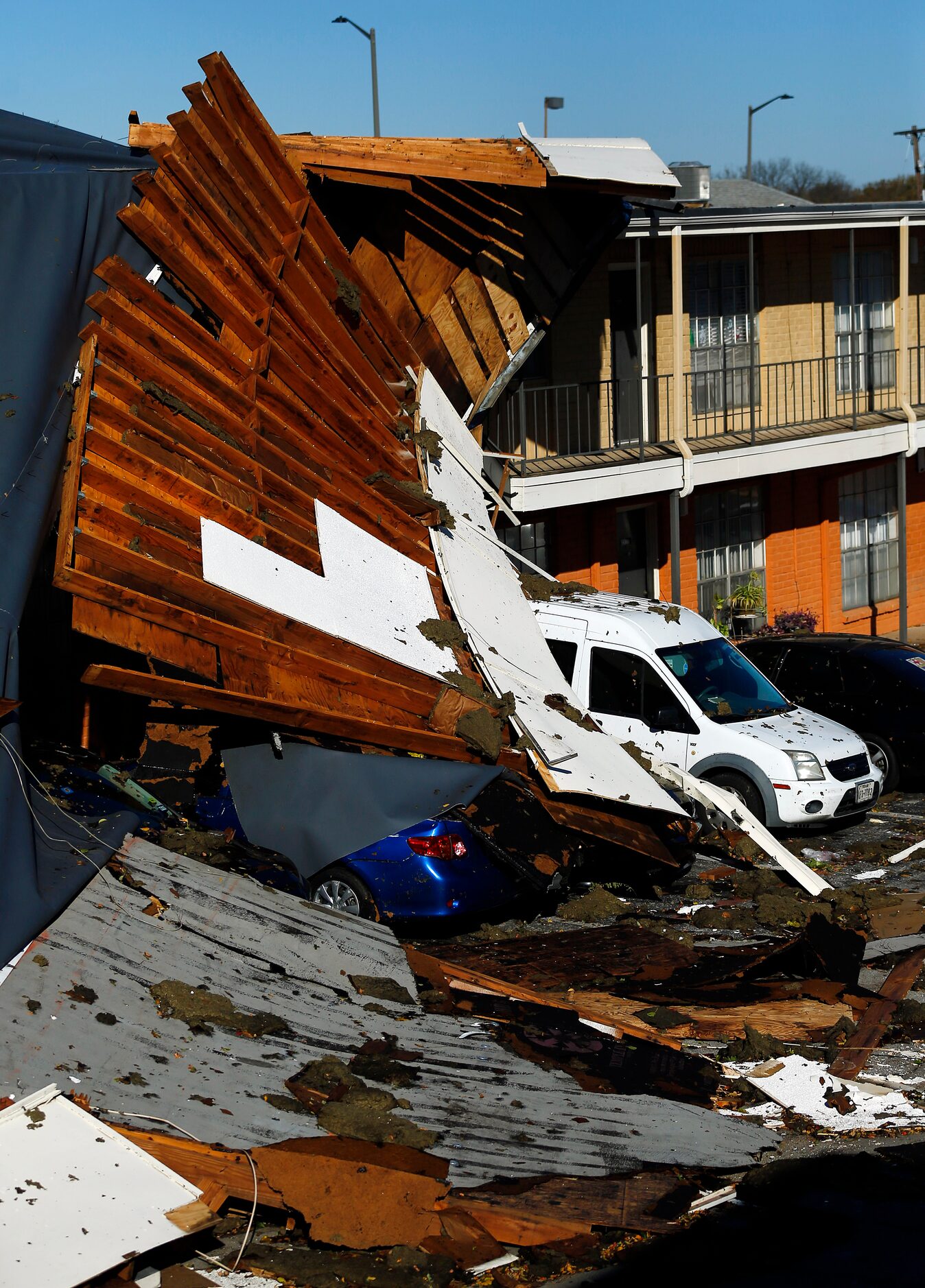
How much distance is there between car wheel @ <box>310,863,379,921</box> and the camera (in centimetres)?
854

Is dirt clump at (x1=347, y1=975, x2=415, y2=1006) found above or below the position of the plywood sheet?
below

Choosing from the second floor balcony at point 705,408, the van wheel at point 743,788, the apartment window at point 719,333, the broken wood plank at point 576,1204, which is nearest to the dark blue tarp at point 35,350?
the broken wood plank at point 576,1204

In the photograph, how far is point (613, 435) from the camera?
1711cm

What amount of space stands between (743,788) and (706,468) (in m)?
6.85

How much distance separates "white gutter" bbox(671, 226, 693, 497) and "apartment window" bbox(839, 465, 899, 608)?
5.68 meters

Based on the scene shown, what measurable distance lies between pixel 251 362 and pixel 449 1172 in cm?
649

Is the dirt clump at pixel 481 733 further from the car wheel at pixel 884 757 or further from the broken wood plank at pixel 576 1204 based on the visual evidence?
the car wheel at pixel 884 757

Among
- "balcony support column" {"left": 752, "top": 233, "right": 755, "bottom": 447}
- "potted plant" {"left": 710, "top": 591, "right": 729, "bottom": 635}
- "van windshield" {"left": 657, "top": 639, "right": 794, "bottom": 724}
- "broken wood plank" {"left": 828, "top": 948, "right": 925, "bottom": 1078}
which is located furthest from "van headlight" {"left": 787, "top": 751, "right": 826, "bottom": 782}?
"potted plant" {"left": 710, "top": 591, "right": 729, "bottom": 635}

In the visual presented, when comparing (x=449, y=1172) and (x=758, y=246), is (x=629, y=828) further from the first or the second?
(x=758, y=246)

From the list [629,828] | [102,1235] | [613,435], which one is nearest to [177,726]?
[629,828]

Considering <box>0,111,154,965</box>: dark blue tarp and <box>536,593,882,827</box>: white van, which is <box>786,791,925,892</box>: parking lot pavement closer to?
<box>536,593,882,827</box>: white van

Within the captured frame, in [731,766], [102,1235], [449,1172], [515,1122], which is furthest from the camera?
[731,766]

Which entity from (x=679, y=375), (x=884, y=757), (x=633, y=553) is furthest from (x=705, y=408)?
(x=884, y=757)

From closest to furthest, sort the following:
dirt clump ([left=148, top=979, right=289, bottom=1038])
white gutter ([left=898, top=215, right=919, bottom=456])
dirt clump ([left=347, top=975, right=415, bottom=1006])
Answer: dirt clump ([left=148, top=979, right=289, bottom=1038]) → dirt clump ([left=347, top=975, right=415, bottom=1006]) → white gutter ([left=898, top=215, right=919, bottom=456])
